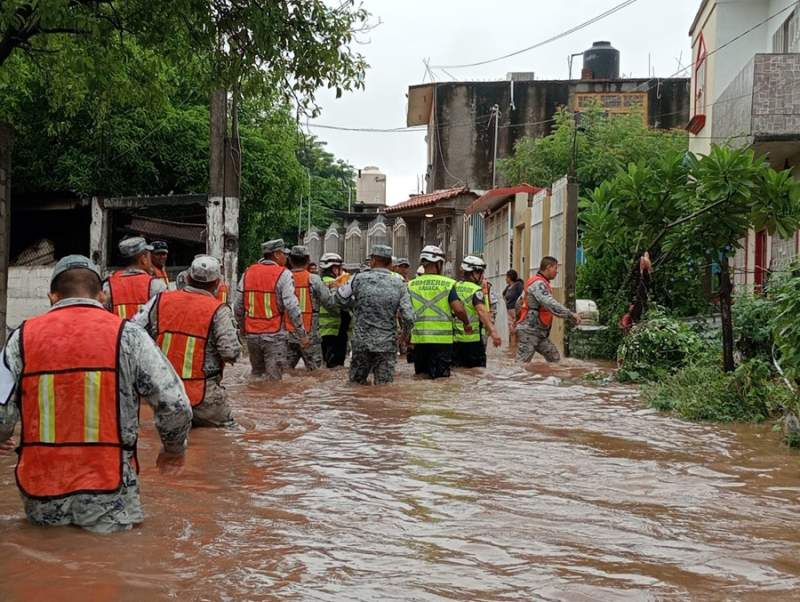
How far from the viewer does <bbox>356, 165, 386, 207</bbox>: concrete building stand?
5044 cm

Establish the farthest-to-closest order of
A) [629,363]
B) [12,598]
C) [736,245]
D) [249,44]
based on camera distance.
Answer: [629,363] → [736,245] → [249,44] → [12,598]

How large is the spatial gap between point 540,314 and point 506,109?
25816 millimetres

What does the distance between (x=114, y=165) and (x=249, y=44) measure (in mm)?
12612

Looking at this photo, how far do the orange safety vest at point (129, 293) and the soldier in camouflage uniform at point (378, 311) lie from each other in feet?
7.72

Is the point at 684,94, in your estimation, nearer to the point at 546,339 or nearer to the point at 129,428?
the point at 546,339

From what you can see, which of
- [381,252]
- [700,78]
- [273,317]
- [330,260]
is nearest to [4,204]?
[273,317]

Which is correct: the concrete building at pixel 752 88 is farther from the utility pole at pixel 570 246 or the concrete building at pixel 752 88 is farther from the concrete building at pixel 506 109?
the concrete building at pixel 506 109

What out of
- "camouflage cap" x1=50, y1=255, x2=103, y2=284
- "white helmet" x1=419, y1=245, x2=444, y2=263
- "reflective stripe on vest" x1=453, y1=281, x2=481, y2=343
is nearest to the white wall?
"reflective stripe on vest" x1=453, y1=281, x2=481, y2=343

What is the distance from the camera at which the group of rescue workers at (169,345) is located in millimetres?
4414

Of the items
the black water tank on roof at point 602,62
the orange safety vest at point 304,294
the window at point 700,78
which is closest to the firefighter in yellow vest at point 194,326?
the orange safety vest at point 304,294

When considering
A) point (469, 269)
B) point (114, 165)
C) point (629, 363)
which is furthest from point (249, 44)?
point (114, 165)

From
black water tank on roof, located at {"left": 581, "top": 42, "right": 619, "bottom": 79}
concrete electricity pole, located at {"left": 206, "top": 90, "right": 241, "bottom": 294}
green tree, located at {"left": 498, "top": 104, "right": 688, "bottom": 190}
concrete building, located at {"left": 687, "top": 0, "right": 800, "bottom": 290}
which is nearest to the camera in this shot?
concrete building, located at {"left": 687, "top": 0, "right": 800, "bottom": 290}

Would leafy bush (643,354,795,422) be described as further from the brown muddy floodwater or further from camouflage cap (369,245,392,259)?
camouflage cap (369,245,392,259)

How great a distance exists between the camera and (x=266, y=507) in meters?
5.66
